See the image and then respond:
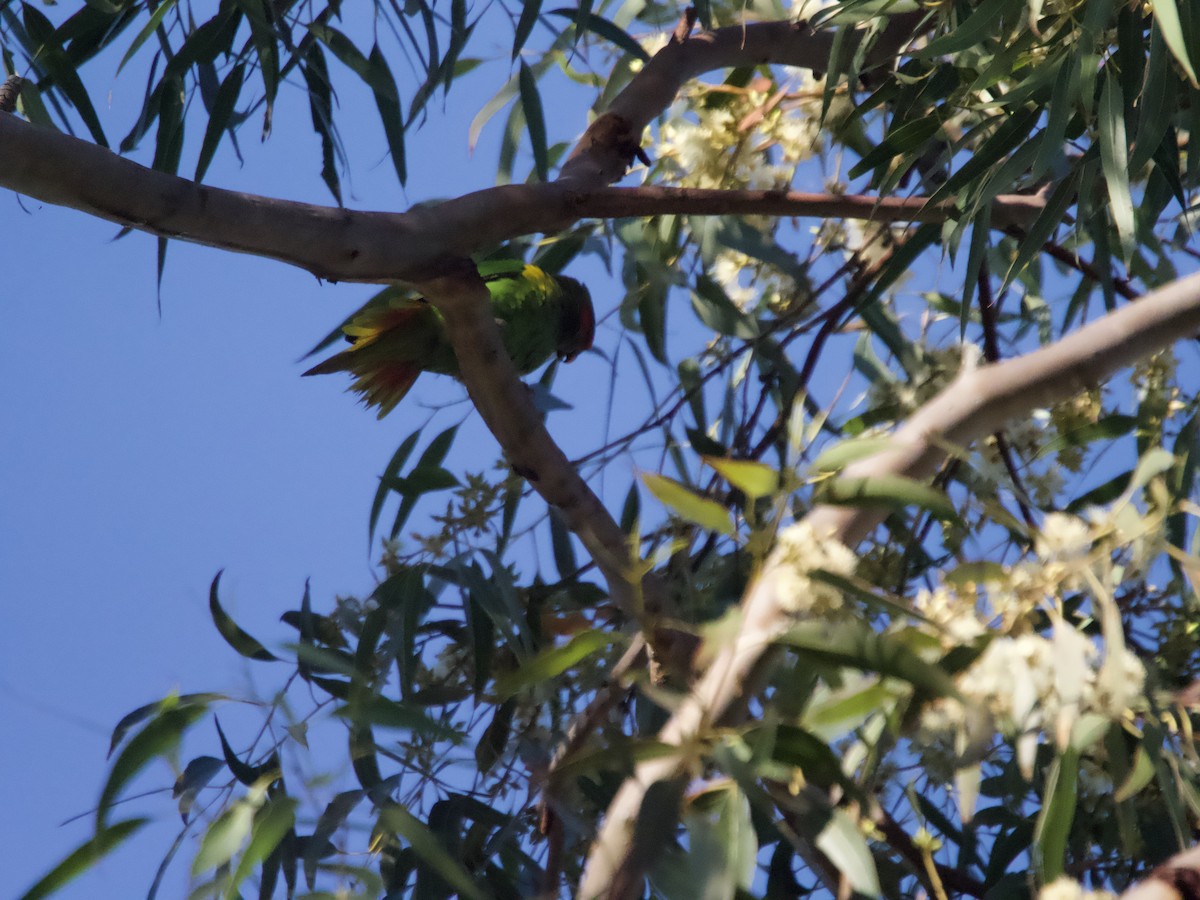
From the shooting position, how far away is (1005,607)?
730 millimetres

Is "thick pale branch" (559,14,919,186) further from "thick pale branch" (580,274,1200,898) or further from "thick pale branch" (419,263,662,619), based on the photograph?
"thick pale branch" (580,274,1200,898)

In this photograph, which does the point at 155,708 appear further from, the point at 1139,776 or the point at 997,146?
the point at 997,146

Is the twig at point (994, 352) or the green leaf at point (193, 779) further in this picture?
the twig at point (994, 352)

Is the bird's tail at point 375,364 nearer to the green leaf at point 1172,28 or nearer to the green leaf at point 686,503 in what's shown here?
the green leaf at point 686,503

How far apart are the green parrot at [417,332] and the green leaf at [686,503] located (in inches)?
23.2

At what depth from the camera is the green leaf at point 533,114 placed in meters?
1.40

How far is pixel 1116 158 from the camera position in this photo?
921 mm

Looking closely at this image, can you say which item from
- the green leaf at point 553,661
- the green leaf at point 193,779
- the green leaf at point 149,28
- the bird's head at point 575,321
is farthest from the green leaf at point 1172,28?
the bird's head at point 575,321

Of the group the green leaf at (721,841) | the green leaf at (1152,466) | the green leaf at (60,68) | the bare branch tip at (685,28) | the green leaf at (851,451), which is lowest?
the green leaf at (721,841)

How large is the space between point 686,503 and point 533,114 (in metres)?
0.78

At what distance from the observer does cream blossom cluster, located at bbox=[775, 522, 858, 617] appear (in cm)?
72

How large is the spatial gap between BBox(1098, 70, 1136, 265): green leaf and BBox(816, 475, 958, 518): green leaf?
258mm

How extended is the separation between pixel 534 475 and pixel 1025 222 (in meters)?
0.58

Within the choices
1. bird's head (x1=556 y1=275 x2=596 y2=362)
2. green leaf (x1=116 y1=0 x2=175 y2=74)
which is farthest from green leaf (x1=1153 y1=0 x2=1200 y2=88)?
bird's head (x1=556 y1=275 x2=596 y2=362)
